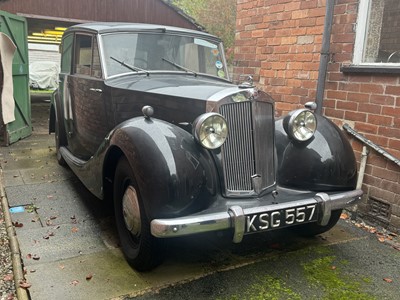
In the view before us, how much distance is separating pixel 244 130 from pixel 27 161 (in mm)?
4287

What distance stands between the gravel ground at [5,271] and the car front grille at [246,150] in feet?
5.42

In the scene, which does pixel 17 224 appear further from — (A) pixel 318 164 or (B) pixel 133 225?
(A) pixel 318 164

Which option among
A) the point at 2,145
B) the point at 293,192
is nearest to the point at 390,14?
the point at 293,192

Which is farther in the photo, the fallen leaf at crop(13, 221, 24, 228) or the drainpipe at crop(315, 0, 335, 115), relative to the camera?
the drainpipe at crop(315, 0, 335, 115)

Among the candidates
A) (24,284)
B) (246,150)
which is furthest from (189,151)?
(24,284)

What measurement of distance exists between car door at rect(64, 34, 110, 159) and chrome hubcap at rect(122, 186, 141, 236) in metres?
1.14

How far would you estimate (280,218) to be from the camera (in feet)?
8.58

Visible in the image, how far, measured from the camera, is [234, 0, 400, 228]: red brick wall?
150 inches

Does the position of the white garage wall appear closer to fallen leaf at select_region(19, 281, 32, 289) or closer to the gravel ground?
the gravel ground

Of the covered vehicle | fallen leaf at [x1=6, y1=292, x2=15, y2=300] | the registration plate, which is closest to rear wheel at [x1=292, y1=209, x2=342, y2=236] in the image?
the registration plate

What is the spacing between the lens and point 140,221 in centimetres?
273

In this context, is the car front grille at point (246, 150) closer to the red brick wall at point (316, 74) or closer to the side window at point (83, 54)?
the red brick wall at point (316, 74)

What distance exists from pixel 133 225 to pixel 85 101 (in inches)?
78.8

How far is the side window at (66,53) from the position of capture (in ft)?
16.2
